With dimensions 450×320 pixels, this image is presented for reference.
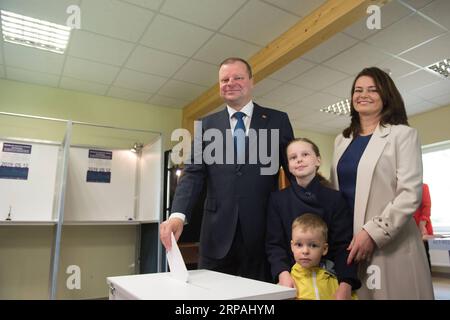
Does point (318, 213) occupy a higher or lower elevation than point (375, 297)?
higher

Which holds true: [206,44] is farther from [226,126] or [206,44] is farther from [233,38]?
[226,126]

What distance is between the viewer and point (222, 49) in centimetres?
310

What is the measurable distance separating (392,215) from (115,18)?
2575mm

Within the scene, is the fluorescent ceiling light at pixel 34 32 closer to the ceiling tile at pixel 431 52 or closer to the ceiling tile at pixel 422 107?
the ceiling tile at pixel 431 52

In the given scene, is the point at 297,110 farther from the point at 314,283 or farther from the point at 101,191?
the point at 314,283

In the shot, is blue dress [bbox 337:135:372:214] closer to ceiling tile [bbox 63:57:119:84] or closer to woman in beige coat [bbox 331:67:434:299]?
woman in beige coat [bbox 331:67:434:299]

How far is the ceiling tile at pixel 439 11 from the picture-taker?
256 cm

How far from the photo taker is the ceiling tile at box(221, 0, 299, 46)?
8.36 feet

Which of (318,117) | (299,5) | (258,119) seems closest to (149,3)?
(299,5)

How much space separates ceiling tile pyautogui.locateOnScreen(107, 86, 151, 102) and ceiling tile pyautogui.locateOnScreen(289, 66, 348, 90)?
194 centimetres

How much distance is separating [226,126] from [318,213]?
18.3 inches

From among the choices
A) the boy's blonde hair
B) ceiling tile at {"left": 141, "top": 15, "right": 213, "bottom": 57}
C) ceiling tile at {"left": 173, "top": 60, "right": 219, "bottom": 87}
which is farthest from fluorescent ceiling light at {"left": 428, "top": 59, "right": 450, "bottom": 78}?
the boy's blonde hair
